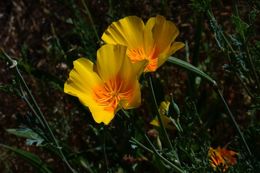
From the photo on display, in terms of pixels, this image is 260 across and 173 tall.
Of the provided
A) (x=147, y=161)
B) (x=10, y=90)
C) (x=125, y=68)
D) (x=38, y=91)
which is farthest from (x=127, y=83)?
(x=38, y=91)

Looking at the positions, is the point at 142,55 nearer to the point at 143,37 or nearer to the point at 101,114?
the point at 143,37

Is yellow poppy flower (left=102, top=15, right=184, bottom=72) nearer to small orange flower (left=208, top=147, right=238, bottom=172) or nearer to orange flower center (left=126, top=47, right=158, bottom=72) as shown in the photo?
orange flower center (left=126, top=47, right=158, bottom=72)

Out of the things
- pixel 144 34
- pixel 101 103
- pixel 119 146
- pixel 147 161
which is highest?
pixel 144 34

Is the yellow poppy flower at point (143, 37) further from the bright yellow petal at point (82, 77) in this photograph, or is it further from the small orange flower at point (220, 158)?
the small orange flower at point (220, 158)

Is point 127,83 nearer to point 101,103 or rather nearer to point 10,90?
point 101,103

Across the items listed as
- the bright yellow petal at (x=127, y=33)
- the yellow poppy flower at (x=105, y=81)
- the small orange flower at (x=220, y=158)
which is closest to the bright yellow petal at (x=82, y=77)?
the yellow poppy flower at (x=105, y=81)

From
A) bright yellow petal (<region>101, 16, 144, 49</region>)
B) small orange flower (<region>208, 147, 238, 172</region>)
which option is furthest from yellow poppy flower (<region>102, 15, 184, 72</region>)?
small orange flower (<region>208, 147, 238, 172</region>)
